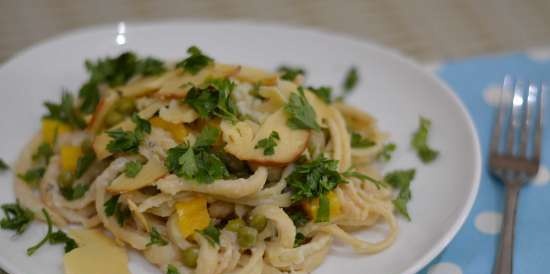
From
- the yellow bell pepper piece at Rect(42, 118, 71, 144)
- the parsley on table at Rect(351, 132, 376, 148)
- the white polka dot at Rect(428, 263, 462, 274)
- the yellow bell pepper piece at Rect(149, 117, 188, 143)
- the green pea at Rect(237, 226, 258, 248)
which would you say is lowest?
the white polka dot at Rect(428, 263, 462, 274)

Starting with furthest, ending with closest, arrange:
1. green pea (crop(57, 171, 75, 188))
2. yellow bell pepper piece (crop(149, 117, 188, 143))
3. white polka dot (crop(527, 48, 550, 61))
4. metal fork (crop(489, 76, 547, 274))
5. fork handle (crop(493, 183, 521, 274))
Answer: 1. white polka dot (crop(527, 48, 550, 61))
2. metal fork (crop(489, 76, 547, 274))
3. green pea (crop(57, 171, 75, 188))
4. yellow bell pepper piece (crop(149, 117, 188, 143))
5. fork handle (crop(493, 183, 521, 274))

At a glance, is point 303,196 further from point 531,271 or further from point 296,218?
point 531,271

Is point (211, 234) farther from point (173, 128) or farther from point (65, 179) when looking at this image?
point (65, 179)

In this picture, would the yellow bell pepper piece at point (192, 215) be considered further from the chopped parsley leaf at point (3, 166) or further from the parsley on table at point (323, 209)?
the chopped parsley leaf at point (3, 166)

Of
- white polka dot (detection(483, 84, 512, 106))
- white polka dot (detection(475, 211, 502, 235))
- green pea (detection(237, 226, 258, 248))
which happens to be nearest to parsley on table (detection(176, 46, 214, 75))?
green pea (detection(237, 226, 258, 248))

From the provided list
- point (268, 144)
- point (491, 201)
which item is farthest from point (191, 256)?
point (491, 201)

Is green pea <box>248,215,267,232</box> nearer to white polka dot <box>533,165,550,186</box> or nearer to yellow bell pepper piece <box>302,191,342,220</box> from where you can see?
yellow bell pepper piece <box>302,191,342,220</box>

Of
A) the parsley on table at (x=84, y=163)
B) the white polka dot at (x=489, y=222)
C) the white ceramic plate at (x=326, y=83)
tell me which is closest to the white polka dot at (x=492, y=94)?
the white ceramic plate at (x=326, y=83)

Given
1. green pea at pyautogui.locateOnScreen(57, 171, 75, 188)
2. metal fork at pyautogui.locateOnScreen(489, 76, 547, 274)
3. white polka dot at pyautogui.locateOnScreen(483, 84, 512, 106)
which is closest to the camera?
green pea at pyautogui.locateOnScreen(57, 171, 75, 188)
